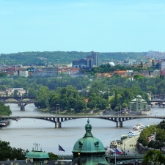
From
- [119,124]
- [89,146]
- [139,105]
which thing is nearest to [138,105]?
[139,105]

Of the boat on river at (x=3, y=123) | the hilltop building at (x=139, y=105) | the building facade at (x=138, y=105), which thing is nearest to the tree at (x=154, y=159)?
the boat on river at (x=3, y=123)

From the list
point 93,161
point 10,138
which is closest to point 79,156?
point 93,161

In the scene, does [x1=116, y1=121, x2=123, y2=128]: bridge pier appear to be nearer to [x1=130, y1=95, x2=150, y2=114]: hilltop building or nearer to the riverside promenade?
the riverside promenade

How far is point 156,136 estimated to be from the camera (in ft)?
189

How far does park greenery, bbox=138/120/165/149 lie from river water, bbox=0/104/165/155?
1786mm

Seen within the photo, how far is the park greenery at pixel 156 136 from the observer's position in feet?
181

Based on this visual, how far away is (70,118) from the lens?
3076 inches

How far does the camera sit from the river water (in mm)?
57688

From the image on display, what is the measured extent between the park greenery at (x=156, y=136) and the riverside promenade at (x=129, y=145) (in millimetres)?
501

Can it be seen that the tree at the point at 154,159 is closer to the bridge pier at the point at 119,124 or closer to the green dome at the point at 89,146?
the green dome at the point at 89,146

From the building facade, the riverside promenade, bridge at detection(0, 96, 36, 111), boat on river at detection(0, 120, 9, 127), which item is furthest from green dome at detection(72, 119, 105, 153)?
bridge at detection(0, 96, 36, 111)

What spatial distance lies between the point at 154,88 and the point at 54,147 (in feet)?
218

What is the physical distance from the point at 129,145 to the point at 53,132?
10460 millimetres

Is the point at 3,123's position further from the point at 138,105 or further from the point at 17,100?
the point at 17,100
